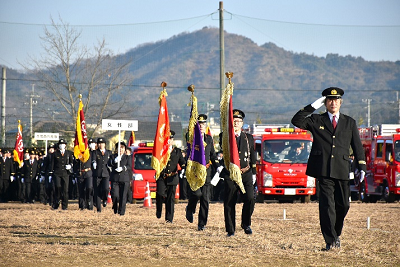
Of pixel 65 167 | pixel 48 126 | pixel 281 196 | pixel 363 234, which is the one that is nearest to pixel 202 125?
pixel 363 234

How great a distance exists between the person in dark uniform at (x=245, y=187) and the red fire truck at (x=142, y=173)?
1529 cm

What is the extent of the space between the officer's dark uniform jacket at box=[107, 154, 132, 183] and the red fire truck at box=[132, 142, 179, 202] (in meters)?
7.70

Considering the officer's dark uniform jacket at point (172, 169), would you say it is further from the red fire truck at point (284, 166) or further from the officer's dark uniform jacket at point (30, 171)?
the officer's dark uniform jacket at point (30, 171)

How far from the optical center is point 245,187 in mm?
12562

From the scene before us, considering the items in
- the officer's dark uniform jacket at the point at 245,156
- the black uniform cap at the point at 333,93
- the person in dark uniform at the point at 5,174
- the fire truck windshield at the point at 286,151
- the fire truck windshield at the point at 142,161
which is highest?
the black uniform cap at the point at 333,93

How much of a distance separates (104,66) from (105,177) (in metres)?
25.8

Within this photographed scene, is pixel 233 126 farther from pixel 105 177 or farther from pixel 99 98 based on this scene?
pixel 99 98

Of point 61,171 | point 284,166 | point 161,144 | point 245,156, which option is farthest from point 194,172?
point 284,166

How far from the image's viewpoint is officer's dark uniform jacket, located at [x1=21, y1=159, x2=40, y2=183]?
31.5 m

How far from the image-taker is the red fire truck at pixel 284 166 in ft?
87.0

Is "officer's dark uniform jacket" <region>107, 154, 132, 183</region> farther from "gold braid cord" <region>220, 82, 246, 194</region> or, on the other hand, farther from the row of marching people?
"gold braid cord" <region>220, 82, 246, 194</region>

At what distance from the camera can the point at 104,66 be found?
4675 centimetres

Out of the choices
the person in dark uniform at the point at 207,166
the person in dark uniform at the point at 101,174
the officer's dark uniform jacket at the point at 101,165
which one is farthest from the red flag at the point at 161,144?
the person in dark uniform at the point at 101,174

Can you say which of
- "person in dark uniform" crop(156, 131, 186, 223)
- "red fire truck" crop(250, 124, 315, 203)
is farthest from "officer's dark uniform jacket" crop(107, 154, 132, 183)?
"red fire truck" crop(250, 124, 315, 203)
